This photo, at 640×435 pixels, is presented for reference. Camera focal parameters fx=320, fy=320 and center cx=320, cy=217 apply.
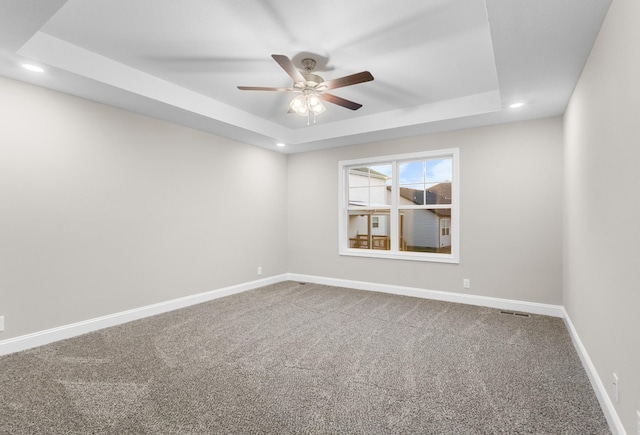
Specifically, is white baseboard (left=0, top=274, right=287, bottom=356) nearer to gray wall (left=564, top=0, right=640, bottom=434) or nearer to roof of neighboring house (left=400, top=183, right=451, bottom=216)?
roof of neighboring house (left=400, top=183, right=451, bottom=216)

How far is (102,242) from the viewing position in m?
3.57

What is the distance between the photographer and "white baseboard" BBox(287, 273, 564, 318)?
157 inches

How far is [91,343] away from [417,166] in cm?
469

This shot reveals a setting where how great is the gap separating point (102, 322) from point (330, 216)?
3.60m

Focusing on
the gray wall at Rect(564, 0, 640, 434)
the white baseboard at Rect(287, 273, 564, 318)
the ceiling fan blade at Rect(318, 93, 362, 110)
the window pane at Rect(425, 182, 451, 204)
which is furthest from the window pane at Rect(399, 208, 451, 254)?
the ceiling fan blade at Rect(318, 93, 362, 110)

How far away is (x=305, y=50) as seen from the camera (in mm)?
2881

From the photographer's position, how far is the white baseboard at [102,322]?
9.64ft

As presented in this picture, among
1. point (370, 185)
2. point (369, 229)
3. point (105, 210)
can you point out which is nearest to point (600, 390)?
point (369, 229)

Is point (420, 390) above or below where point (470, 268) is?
below

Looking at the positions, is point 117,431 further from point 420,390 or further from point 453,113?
point 453,113

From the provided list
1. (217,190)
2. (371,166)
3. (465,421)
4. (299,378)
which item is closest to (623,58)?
(465,421)

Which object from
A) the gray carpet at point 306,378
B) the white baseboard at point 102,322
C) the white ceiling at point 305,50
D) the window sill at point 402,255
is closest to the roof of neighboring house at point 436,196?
the window sill at point 402,255

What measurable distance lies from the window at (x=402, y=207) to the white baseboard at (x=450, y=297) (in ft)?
1.62

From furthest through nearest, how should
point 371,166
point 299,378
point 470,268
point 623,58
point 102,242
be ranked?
point 371,166 → point 470,268 → point 102,242 → point 299,378 → point 623,58
